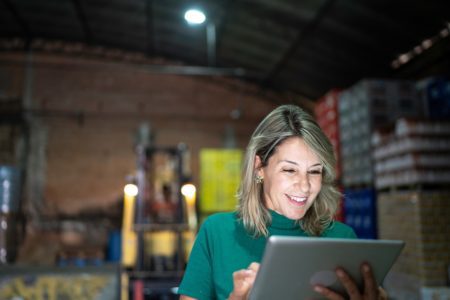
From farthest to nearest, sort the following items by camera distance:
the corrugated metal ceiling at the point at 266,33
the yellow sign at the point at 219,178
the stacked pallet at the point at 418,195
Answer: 1. the yellow sign at the point at 219,178
2. the corrugated metal ceiling at the point at 266,33
3. the stacked pallet at the point at 418,195

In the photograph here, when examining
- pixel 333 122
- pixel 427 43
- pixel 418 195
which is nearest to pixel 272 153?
pixel 418 195

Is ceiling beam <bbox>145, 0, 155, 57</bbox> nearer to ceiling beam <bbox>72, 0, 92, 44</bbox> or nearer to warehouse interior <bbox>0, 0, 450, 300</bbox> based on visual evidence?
warehouse interior <bbox>0, 0, 450, 300</bbox>

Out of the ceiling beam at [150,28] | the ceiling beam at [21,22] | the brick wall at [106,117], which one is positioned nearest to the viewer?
the ceiling beam at [150,28]

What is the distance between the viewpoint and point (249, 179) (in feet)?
5.46

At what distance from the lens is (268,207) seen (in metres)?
1.64

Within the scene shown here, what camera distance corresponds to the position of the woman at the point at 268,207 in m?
1.55

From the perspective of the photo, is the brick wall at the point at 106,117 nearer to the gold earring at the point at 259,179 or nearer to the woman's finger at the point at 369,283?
the gold earring at the point at 259,179

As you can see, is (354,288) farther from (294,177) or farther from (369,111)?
(369,111)

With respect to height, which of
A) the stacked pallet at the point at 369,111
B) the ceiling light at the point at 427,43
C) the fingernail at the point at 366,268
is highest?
the ceiling light at the point at 427,43

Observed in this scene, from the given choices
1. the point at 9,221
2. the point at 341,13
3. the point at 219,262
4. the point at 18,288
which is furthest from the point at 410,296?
the point at 9,221

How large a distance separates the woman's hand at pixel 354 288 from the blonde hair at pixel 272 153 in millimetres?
317

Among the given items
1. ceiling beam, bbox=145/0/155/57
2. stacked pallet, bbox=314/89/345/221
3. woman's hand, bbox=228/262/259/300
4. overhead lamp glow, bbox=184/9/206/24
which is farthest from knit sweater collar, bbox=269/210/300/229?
ceiling beam, bbox=145/0/155/57

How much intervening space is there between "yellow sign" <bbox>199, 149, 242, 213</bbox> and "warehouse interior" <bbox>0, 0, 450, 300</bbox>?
31mm

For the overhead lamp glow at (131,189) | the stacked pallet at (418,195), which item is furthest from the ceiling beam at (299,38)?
the overhead lamp glow at (131,189)
